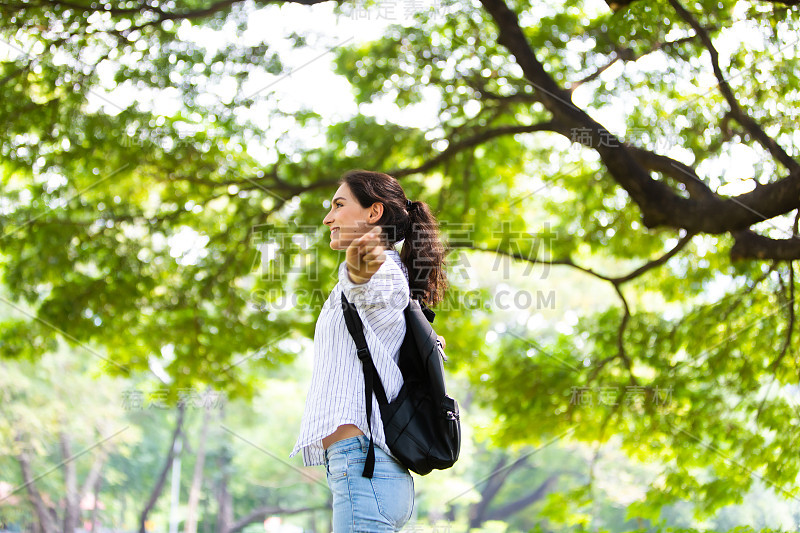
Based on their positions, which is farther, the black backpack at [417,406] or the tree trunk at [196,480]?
the tree trunk at [196,480]

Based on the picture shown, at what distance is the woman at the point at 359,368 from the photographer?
5.32 ft

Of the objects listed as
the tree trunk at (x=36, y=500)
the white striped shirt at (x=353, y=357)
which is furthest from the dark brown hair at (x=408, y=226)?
the tree trunk at (x=36, y=500)

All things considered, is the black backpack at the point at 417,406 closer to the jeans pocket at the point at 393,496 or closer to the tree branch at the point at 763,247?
the jeans pocket at the point at 393,496

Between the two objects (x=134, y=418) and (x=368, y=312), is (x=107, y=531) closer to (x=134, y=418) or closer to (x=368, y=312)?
(x=134, y=418)

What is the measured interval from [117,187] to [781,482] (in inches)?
210

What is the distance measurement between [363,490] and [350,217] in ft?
2.19

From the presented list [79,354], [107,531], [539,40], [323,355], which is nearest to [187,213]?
[539,40]

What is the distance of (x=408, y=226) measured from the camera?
194 cm

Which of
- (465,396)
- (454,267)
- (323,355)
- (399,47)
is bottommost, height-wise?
(323,355)

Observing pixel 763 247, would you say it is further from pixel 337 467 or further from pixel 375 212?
pixel 337 467

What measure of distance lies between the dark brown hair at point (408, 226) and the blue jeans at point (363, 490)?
1.59 ft

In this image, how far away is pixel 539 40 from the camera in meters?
5.81

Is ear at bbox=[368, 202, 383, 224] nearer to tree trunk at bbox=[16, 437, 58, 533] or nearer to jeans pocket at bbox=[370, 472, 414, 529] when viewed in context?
jeans pocket at bbox=[370, 472, 414, 529]

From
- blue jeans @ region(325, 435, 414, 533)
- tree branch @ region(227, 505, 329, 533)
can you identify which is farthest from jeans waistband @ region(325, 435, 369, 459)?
tree branch @ region(227, 505, 329, 533)
